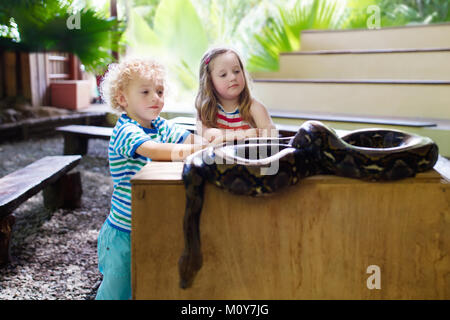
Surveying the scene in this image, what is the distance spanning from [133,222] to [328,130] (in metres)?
0.62

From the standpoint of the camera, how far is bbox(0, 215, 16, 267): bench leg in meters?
2.04

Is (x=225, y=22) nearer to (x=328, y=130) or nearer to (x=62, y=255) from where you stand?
(x=62, y=255)

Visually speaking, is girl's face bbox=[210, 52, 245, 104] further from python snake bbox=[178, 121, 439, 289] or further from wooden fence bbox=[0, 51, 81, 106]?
wooden fence bbox=[0, 51, 81, 106]

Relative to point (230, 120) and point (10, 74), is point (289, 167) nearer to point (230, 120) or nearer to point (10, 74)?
point (230, 120)

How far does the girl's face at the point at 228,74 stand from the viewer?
187 cm

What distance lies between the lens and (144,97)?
5.04 feet

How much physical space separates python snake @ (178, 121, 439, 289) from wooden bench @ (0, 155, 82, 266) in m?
1.13

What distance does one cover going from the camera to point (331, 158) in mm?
1229

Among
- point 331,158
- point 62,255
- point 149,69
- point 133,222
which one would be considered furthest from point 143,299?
point 62,255

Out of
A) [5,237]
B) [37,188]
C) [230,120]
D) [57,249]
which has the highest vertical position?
[230,120]

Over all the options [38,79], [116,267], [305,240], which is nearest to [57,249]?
[116,267]

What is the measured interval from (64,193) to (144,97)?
1636mm

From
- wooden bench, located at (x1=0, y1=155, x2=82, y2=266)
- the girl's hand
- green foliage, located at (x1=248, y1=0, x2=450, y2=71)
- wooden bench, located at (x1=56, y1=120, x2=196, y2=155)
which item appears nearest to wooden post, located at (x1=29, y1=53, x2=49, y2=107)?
wooden bench, located at (x1=56, y1=120, x2=196, y2=155)

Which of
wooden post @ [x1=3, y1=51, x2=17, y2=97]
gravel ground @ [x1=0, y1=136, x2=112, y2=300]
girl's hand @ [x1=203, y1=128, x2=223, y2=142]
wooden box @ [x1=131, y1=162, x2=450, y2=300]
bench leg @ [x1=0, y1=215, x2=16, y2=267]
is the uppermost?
wooden post @ [x1=3, y1=51, x2=17, y2=97]
